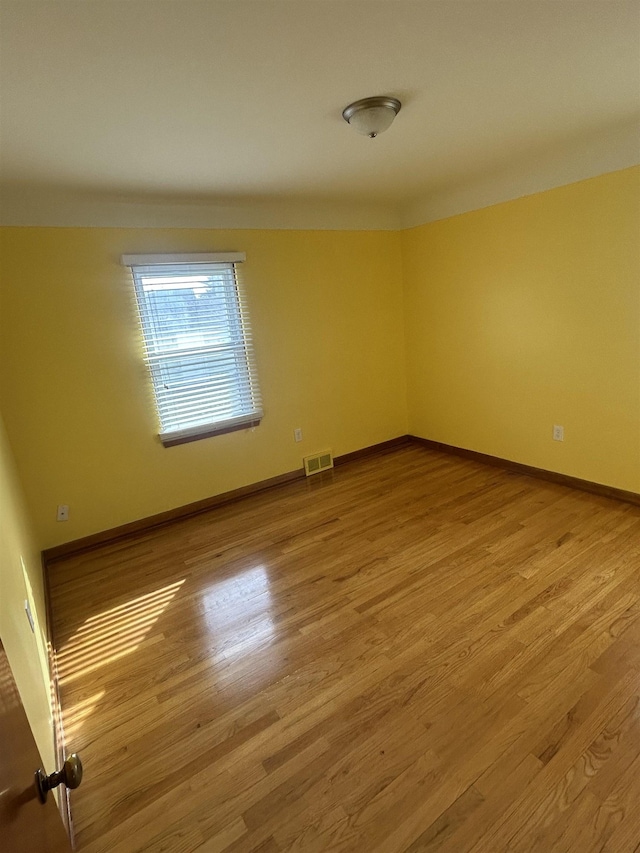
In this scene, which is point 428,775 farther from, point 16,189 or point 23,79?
point 16,189

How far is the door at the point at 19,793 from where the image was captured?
0.61 meters

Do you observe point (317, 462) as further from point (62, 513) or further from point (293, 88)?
point (293, 88)

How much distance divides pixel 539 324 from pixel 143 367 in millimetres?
2828

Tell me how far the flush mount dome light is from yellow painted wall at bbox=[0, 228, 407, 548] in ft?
5.13

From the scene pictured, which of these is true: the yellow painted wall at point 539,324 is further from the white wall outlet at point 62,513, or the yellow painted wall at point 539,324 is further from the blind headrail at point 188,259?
the white wall outlet at point 62,513

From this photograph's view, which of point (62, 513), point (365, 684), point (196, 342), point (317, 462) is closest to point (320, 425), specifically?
point (317, 462)

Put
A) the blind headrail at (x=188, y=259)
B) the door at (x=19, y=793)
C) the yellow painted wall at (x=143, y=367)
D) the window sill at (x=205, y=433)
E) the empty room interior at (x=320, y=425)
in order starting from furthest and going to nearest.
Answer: the window sill at (x=205, y=433) → the blind headrail at (x=188, y=259) → the yellow painted wall at (x=143, y=367) → the empty room interior at (x=320, y=425) → the door at (x=19, y=793)

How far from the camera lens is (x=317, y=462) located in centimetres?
387

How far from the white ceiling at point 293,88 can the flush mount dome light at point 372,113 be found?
4cm

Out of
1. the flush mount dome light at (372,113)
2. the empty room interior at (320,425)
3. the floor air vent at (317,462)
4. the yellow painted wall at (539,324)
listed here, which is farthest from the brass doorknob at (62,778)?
the yellow painted wall at (539,324)

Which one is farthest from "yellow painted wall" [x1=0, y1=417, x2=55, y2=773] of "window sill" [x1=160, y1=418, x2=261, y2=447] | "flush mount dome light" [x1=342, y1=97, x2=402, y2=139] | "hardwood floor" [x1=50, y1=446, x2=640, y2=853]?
"flush mount dome light" [x1=342, y1=97, x2=402, y2=139]

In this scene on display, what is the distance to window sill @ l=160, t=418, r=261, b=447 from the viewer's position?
3.14 meters

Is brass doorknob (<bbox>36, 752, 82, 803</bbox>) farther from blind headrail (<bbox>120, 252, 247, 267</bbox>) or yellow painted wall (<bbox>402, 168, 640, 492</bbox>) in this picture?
yellow painted wall (<bbox>402, 168, 640, 492</bbox>)

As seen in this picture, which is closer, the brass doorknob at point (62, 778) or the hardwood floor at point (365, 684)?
the brass doorknob at point (62, 778)
